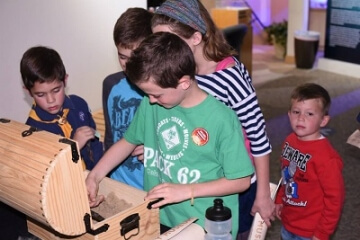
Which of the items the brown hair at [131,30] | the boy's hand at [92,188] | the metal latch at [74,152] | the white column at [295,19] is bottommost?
the white column at [295,19]

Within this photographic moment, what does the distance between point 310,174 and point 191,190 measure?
35.0 inches

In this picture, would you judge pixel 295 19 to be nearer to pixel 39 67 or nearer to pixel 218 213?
pixel 39 67

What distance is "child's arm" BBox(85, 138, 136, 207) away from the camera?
64.2 inches

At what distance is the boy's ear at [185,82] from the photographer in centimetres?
141

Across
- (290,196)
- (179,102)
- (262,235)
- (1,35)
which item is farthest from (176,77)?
(1,35)

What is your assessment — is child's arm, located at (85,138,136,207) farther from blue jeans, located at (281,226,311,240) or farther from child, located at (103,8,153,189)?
blue jeans, located at (281,226,311,240)

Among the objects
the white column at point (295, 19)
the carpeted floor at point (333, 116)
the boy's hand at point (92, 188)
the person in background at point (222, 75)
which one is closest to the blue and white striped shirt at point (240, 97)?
the person in background at point (222, 75)

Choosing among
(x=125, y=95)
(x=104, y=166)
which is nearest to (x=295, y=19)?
(x=125, y=95)

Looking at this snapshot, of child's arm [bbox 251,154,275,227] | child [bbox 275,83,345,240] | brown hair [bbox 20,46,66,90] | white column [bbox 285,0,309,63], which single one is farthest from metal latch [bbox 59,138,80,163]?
white column [bbox 285,0,309,63]

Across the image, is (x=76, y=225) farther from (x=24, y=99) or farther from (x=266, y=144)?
(x=24, y=99)

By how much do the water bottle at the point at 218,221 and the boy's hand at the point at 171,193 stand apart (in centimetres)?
11

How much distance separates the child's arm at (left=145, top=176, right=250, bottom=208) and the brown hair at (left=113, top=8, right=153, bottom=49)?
22.9 inches

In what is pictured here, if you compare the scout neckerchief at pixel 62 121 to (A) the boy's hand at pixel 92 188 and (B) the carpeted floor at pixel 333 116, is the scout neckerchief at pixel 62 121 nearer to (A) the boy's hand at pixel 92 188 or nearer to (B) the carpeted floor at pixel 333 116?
(A) the boy's hand at pixel 92 188

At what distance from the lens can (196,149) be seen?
1484mm
